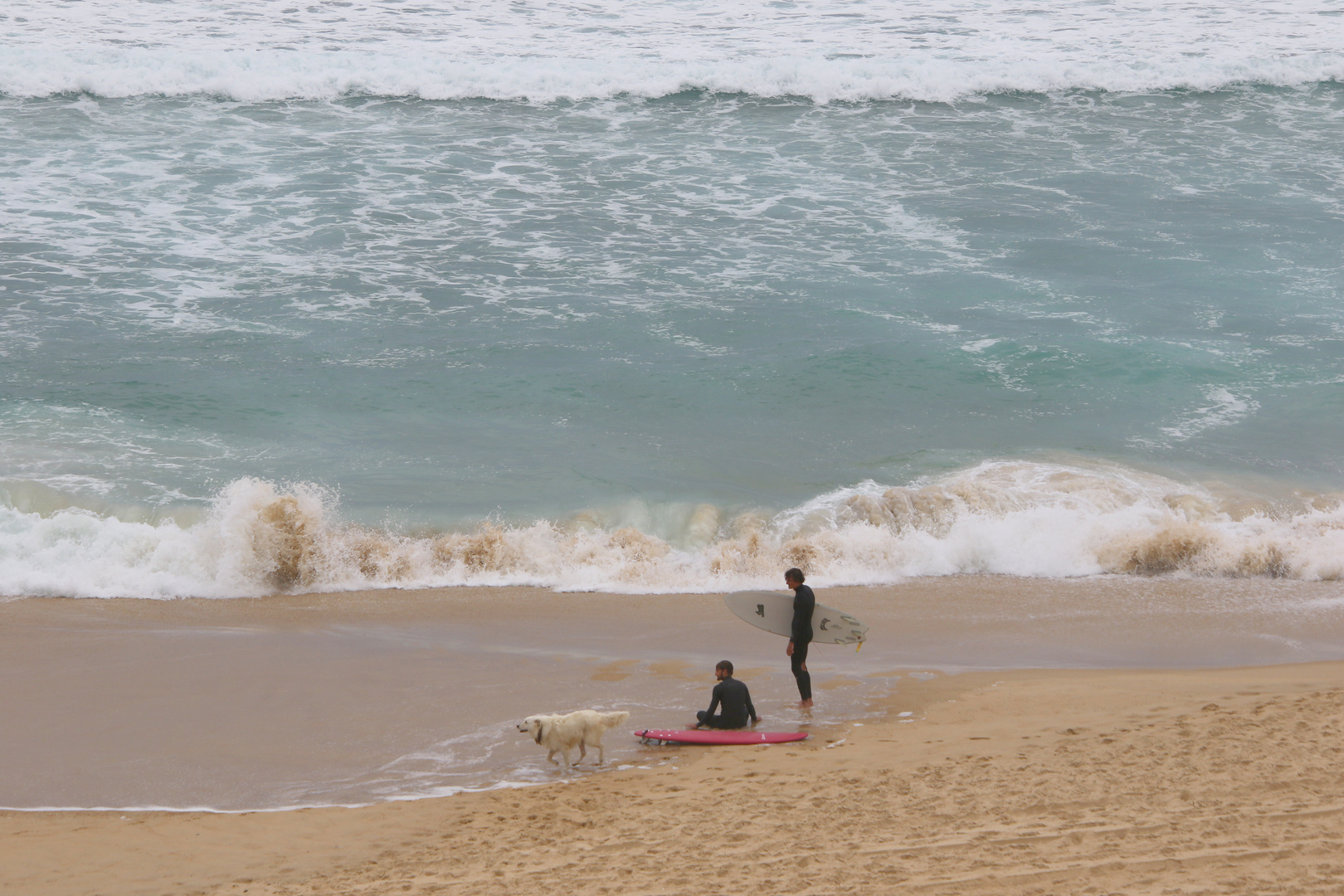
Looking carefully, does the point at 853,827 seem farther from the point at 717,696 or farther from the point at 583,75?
the point at 583,75

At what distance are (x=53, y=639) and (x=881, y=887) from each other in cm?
806

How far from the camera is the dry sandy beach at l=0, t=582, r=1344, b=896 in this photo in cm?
622

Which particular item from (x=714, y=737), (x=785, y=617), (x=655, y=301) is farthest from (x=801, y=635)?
(x=655, y=301)

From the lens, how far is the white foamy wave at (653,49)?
2719 cm

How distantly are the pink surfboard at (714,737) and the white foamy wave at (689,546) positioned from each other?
3701mm

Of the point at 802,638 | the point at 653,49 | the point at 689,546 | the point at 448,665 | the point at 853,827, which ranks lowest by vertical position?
the point at 853,827

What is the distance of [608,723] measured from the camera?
325 inches

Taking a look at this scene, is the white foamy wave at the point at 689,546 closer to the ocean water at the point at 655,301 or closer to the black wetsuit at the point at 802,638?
the ocean water at the point at 655,301

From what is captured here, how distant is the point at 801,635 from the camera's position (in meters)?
9.23

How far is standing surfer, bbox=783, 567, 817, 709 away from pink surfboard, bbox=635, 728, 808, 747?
0.65 metres

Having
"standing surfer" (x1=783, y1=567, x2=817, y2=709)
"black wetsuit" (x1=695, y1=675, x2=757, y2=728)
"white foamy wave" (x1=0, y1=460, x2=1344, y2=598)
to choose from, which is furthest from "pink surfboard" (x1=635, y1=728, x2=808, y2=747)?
"white foamy wave" (x1=0, y1=460, x2=1344, y2=598)

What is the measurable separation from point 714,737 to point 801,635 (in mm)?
1192

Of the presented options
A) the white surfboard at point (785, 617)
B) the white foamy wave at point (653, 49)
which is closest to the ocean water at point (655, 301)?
the white foamy wave at point (653, 49)

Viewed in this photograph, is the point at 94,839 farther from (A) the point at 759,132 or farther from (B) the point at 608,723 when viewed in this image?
(A) the point at 759,132
